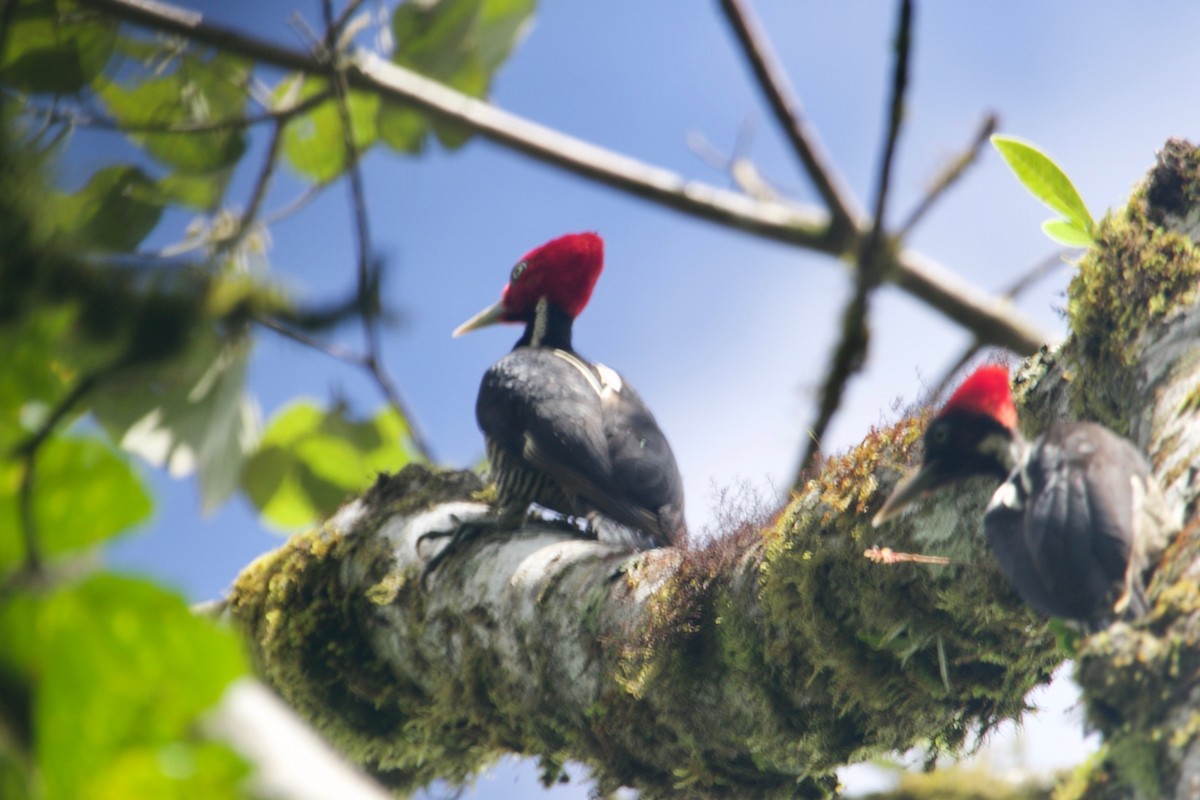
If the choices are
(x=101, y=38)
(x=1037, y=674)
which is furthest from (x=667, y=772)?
(x=101, y=38)

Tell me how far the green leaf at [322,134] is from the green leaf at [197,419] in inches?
26.7

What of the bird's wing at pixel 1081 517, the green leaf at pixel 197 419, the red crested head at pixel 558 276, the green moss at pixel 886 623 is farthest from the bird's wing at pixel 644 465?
the green leaf at pixel 197 419

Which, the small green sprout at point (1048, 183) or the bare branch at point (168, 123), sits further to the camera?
the small green sprout at point (1048, 183)

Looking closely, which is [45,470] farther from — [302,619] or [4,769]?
[302,619]

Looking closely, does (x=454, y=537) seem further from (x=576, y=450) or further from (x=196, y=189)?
(x=196, y=189)

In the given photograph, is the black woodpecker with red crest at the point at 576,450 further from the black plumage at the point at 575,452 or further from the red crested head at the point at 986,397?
the red crested head at the point at 986,397

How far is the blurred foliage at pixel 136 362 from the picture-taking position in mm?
526

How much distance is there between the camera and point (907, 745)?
2.46 m

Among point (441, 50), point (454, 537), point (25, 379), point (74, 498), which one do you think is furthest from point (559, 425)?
point (74, 498)

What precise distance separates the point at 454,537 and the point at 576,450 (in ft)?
2.53

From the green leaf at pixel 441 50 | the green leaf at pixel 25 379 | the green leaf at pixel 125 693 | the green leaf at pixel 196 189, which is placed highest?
the green leaf at pixel 441 50

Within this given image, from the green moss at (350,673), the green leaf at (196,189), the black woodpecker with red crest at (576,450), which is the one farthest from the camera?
the black woodpecker with red crest at (576,450)

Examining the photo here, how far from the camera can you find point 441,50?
2.37m

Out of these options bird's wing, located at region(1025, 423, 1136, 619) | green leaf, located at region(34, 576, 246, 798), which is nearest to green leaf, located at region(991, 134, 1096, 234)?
bird's wing, located at region(1025, 423, 1136, 619)
